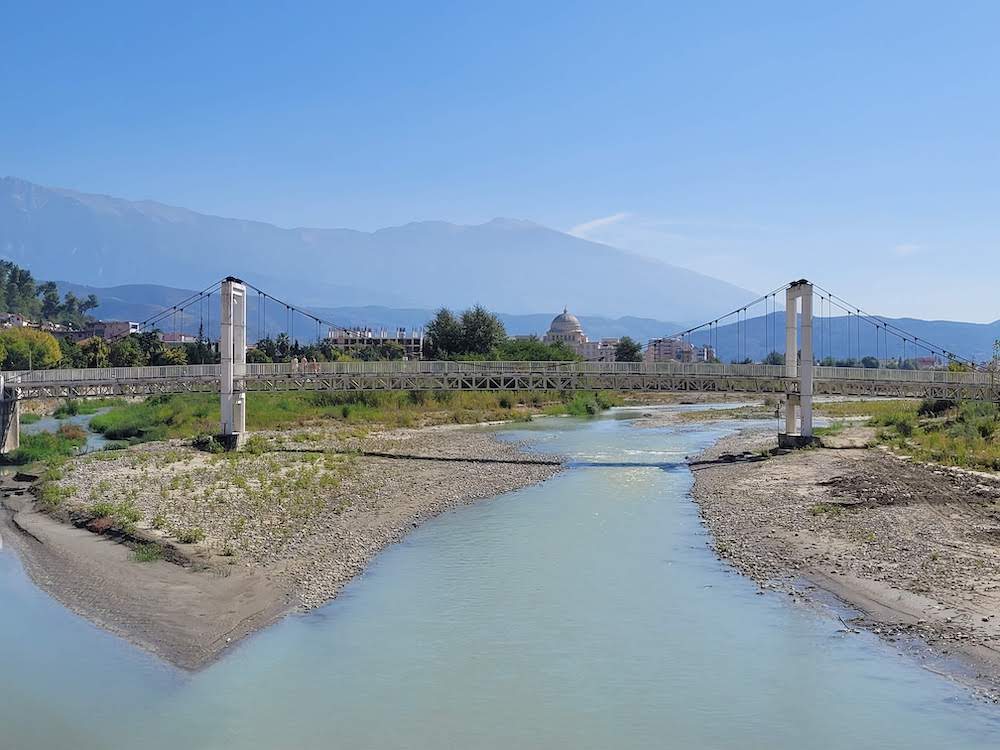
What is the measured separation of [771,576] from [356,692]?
454 inches

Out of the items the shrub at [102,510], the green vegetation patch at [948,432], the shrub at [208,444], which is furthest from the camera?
the shrub at [208,444]

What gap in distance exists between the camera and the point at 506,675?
16.1 metres

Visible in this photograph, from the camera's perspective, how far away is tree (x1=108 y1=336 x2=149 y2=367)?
9794cm

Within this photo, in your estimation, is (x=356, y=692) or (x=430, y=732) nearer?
(x=430, y=732)

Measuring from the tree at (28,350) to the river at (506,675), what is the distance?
271 ft

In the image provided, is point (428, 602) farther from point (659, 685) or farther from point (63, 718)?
point (63, 718)

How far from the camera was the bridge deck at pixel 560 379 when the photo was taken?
5181cm

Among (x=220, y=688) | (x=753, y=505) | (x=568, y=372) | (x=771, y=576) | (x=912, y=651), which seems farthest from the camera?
(x=568, y=372)

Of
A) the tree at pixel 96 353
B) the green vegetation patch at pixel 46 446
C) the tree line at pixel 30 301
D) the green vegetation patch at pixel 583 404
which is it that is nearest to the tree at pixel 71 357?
the tree at pixel 96 353

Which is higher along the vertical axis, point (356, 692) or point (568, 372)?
point (568, 372)

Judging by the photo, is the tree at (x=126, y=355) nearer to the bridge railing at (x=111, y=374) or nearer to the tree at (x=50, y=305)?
the bridge railing at (x=111, y=374)

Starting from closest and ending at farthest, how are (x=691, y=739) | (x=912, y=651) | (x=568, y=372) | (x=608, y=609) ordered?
1. (x=691, y=739)
2. (x=912, y=651)
3. (x=608, y=609)
4. (x=568, y=372)

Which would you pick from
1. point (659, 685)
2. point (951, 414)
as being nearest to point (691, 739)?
point (659, 685)

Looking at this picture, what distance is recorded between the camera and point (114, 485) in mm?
34219
